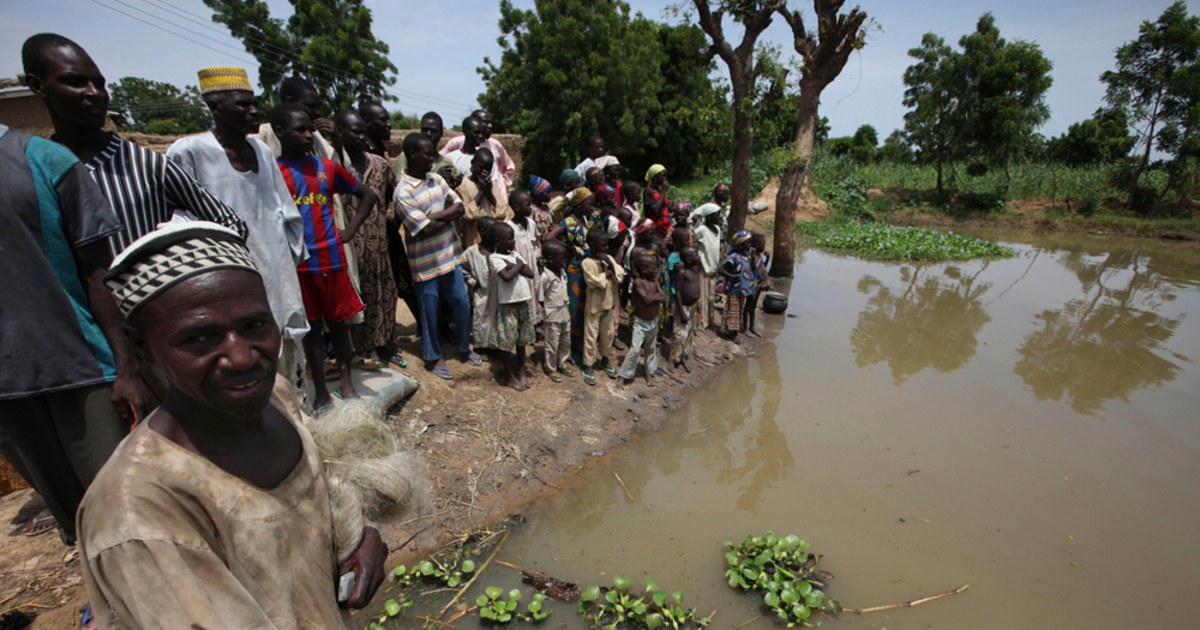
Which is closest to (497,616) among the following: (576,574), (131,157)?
(576,574)

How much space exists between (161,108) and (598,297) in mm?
38863

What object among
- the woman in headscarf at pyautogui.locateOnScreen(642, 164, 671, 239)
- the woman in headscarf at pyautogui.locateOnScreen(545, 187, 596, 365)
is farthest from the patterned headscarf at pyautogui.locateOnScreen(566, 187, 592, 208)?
the woman in headscarf at pyautogui.locateOnScreen(642, 164, 671, 239)

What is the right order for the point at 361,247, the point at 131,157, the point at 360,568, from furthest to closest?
the point at 361,247 → the point at 131,157 → the point at 360,568

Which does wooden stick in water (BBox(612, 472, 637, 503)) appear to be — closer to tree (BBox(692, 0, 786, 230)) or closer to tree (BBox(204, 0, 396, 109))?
tree (BBox(692, 0, 786, 230))

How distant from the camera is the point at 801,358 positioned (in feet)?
22.7

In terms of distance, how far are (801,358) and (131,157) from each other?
663 cm

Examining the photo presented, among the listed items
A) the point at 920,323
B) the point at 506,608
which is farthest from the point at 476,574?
the point at 920,323

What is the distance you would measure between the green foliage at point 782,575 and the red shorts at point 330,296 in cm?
291

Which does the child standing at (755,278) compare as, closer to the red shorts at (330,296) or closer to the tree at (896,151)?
the red shorts at (330,296)

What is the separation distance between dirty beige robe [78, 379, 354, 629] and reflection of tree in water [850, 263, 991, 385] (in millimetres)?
6633

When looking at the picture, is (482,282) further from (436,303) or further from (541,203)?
(541,203)

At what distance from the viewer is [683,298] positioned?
6.07 metres

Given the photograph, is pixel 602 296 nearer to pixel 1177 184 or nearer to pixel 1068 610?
pixel 1068 610

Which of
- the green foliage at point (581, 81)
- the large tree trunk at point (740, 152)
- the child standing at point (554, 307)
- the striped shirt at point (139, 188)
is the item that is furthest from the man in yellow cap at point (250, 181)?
the green foliage at point (581, 81)
